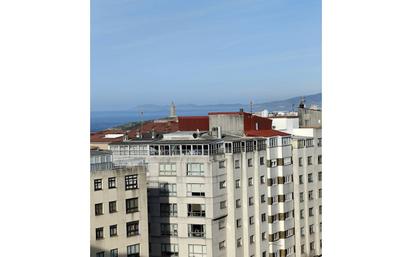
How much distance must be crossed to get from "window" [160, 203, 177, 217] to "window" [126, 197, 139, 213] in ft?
0.90

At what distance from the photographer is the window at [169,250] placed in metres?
5.56

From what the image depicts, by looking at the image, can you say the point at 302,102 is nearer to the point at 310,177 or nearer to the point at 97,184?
the point at 310,177

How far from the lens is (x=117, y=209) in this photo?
5.23 m

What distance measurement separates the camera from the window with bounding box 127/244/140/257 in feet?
17.4

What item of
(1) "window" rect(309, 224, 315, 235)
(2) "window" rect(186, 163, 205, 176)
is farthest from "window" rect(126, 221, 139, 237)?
(1) "window" rect(309, 224, 315, 235)

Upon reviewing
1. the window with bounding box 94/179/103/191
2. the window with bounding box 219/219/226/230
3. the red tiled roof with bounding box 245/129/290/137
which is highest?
the red tiled roof with bounding box 245/129/290/137

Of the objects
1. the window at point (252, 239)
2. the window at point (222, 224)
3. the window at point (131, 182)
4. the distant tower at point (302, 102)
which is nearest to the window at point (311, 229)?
the window at point (252, 239)

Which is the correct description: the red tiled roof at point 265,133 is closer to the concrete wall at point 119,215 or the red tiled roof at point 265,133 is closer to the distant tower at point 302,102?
the distant tower at point 302,102

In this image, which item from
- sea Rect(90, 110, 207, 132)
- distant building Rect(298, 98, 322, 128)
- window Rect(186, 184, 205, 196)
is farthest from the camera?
window Rect(186, 184, 205, 196)

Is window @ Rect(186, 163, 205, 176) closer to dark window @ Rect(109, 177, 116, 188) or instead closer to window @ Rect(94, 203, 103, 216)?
dark window @ Rect(109, 177, 116, 188)
